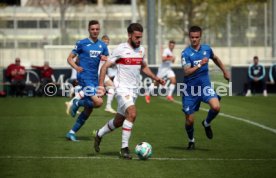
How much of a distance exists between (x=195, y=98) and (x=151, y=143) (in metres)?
1.47

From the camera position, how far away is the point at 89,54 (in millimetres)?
17000

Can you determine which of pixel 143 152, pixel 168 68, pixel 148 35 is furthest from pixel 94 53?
pixel 148 35

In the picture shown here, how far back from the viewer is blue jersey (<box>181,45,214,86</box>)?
50.9ft

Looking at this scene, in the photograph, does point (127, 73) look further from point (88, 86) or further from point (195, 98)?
point (88, 86)

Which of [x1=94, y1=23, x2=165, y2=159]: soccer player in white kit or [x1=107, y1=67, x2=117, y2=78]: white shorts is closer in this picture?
[x1=94, y1=23, x2=165, y2=159]: soccer player in white kit

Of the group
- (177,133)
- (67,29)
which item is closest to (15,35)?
(67,29)

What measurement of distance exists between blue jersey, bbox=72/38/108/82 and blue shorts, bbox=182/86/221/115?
227 cm

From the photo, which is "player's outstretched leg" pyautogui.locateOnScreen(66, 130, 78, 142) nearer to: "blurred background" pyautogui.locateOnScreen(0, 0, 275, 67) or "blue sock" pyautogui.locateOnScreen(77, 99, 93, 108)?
"blue sock" pyautogui.locateOnScreen(77, 99, 93, 108)

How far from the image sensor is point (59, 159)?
13922mm

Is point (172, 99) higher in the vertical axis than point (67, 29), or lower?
lower

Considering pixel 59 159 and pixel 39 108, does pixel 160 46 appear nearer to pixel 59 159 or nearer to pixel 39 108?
pixel 39 108

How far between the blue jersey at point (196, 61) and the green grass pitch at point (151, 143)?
3.87 feet

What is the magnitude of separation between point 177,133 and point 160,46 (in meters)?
22.0

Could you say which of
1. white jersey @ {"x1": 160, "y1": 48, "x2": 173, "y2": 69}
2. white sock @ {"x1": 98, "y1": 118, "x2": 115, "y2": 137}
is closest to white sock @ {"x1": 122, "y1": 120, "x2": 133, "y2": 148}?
white sock @ {"x1": 98, "y1": 118, "x2": 115, "y2": 137}
